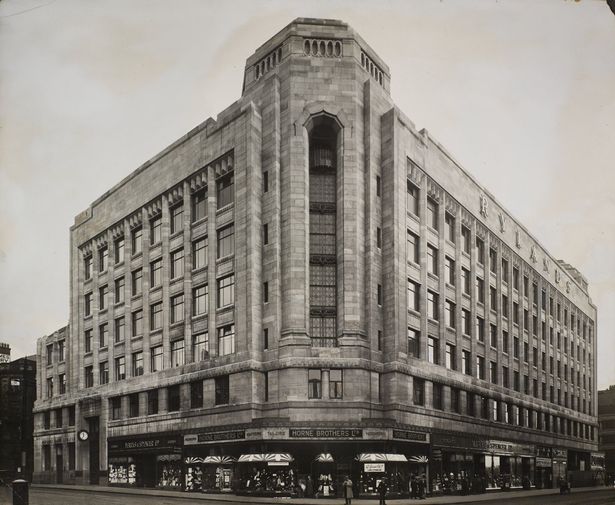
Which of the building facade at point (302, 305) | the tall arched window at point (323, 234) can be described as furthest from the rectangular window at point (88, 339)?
the tall arched window at point (323, 234)

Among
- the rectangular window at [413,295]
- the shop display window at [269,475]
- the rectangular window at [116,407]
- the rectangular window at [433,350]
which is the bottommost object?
the shop display window at [269,475]

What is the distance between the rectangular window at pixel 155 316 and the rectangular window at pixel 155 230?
5.39 meters

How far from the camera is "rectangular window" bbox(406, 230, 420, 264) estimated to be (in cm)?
5366

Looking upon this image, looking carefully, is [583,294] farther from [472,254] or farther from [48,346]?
[48,346]

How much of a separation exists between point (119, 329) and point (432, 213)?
29323mm

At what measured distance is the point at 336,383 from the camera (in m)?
46.8

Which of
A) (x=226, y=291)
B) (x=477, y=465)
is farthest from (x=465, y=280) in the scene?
(x=226, y=291)

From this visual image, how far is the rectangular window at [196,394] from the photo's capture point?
52.8 meters

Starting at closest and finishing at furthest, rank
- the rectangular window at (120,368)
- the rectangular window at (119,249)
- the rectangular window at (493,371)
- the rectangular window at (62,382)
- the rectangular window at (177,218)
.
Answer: the rectangular window at (177,218), the rectangular window at (120,368), the rectangular window at (493,371), the rectangular window at (119,249), the rectangular window at (62,382)

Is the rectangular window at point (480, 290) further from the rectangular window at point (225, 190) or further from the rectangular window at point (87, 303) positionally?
the rectangular window at point (87, 303)

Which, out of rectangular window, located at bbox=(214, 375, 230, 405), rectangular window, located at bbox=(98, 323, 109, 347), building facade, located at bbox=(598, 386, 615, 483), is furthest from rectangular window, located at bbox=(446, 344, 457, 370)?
building facade, located at bbox=(598, 386, 615, 483)

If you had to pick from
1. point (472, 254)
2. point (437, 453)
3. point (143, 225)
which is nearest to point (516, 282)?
point (472, 254)

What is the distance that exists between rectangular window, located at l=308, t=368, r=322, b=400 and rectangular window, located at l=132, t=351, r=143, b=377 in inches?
775

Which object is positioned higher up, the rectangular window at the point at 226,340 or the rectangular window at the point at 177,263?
the rectangular window at the point at 177,263
